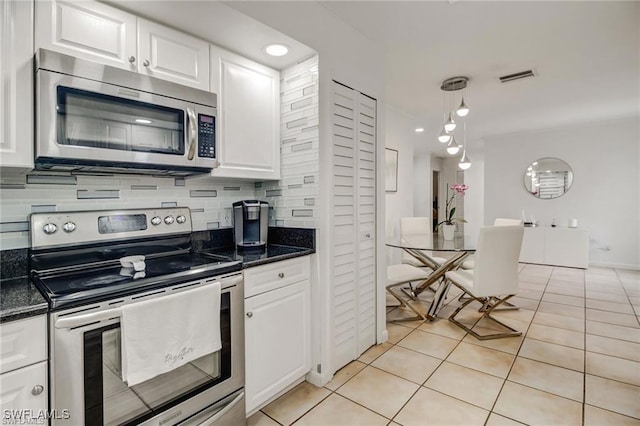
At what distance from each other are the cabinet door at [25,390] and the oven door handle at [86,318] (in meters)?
0.13

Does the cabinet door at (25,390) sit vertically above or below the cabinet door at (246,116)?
below

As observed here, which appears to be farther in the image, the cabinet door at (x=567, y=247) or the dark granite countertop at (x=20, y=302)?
the cabinet door at (x=567, y=247)

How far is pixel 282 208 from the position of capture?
7.29 ft

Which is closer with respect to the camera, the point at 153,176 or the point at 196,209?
the point at 153,176

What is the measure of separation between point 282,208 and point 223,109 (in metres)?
0.74

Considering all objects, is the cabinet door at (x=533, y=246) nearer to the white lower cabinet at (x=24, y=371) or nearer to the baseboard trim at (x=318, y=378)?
the baseboard trim at (x=318, y=378)

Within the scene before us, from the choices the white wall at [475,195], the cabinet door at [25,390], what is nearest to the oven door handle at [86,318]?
the cabinet door at [25,390]

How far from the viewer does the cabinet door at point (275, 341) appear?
1.70m

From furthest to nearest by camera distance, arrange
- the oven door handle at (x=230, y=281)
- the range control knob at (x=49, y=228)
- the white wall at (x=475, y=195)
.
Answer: the white wall at (x=475, y=195), the oven door handle at (x=230, y=281), the range control knob at (x=49, y=228)

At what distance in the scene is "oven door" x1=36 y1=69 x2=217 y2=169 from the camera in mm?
1265

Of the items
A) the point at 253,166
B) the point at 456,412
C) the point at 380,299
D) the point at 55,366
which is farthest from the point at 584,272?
the point at 55,366

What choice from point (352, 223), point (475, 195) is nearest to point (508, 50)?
point (352, 223)

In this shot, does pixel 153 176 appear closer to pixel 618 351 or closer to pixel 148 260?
pixel 148 260

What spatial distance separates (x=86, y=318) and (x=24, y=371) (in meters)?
0.21
